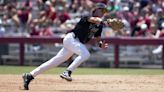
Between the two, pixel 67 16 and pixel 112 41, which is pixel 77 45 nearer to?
pixel 112 41

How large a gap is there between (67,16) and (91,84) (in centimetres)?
921

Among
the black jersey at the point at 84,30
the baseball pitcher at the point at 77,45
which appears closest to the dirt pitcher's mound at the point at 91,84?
the baseball pitcher at the point at 77,45

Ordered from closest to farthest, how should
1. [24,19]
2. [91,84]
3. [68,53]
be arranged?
[68,53] → [91,84] → [24,19]

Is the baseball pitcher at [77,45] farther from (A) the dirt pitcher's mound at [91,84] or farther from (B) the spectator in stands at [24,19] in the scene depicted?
(B) the spectator in stands at [24,19]

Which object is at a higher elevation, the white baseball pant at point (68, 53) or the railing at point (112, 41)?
the white baseball pant at point (68, 53)

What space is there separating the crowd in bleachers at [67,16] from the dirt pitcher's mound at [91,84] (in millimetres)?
6061

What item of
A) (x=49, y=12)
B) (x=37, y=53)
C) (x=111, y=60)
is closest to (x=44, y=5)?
(x=49, y=12)

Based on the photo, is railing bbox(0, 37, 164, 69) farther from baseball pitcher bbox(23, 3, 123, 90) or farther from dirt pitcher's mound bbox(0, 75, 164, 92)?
baseball pitcher bbox(23, 3, 123, 90)

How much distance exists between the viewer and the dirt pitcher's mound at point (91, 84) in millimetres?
11037

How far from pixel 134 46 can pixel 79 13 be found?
361 cm

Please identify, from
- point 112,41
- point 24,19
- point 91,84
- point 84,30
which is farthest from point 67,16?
point 84,30

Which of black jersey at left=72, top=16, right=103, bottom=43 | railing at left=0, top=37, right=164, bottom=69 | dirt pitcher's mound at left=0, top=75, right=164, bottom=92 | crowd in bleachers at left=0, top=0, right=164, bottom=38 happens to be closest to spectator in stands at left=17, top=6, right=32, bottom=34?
crowd in bleachers at left=0, top=0, right=164, bottom=38

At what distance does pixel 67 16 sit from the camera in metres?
21.3

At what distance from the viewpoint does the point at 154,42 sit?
742 inches
